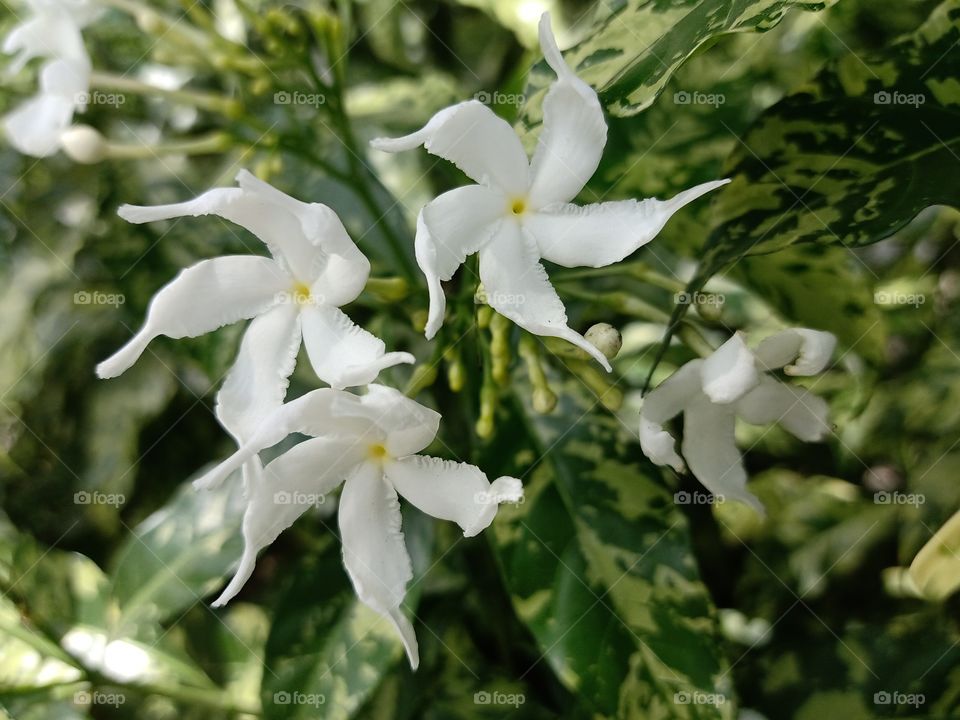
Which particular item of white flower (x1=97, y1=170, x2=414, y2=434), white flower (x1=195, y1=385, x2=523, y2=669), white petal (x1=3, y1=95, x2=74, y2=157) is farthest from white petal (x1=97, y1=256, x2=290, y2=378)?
white petal (x1=3, y1=95, x2=74, y2=157)

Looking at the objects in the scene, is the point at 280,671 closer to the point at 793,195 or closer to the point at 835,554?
the point at 793,195

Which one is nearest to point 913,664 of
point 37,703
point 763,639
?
point 763,639
